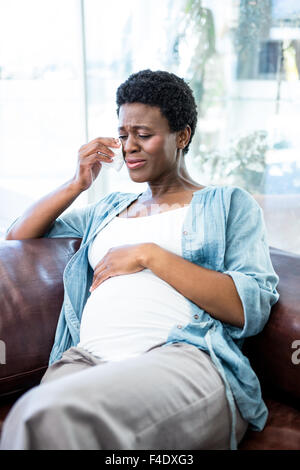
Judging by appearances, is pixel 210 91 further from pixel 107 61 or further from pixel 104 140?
pixel 104 140

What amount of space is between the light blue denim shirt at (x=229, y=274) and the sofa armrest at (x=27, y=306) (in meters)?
0.03

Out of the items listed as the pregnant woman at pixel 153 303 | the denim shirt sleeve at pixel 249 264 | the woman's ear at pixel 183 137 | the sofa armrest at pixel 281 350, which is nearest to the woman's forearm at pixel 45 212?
the pregnant woman at pixel 153 303

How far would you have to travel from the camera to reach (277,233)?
2.71 m

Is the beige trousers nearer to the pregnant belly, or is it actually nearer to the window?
the pregnant belly

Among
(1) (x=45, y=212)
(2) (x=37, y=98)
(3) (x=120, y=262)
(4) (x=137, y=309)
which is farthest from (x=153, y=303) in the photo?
(2) (x=37, y=98)

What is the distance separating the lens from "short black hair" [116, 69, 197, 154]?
1400 mm

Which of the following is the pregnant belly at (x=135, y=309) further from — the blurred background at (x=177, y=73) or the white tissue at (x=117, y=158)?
the blurred background at (x=177, y=73)

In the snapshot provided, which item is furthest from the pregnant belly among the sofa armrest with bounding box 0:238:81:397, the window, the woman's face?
the window

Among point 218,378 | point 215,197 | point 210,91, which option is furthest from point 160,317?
point 210,91

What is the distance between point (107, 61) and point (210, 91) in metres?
0.61

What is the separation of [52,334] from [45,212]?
386 mm

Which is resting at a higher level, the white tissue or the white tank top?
the white tissue

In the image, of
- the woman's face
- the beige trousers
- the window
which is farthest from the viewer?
the window

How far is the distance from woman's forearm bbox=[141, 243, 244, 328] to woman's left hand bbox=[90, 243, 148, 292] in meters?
0.03
